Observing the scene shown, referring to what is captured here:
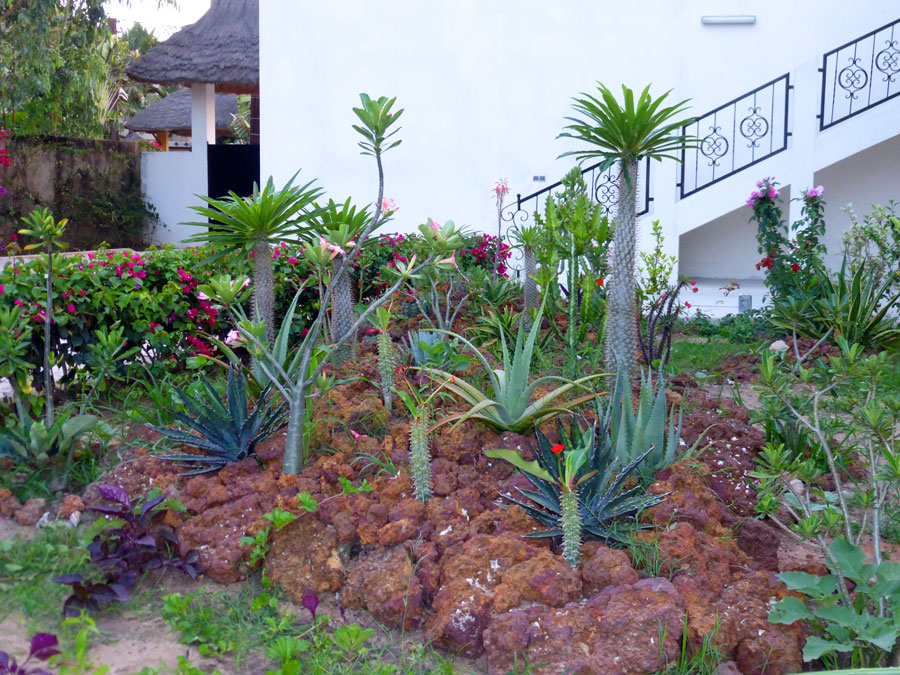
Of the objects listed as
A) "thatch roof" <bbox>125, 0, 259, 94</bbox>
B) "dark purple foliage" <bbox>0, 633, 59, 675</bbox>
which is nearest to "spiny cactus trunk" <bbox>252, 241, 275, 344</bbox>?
"dark purple foliage" <bbox>0, 633, 59, 675</bbox>

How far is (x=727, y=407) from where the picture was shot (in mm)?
4449

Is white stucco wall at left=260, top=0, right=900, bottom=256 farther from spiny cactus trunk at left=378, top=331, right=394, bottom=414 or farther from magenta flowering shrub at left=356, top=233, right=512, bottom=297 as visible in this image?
spiny cactus trunk at left=378, top=331, right=394, bottom=414

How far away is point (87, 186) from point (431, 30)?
7714mm

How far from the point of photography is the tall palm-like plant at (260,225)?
413cm

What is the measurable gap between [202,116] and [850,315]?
1174 centimetres

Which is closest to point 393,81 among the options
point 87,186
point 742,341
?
point 742,341

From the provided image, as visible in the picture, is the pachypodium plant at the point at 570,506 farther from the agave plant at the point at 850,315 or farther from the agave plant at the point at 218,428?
the agave plant at the point at 850,315

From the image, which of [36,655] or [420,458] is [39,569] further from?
[420,458]

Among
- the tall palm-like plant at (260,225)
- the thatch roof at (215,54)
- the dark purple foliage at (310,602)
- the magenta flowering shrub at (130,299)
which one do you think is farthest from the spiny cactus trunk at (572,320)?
the thatch roof at (215,54)

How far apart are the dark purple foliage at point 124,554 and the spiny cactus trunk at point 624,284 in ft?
8.03

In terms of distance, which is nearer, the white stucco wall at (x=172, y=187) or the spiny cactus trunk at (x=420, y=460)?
the spiny cactus trunk at (x=420, y=460)

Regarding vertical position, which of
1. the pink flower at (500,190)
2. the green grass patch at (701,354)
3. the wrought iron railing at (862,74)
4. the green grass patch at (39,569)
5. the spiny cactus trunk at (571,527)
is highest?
the wrought iron railing at (862,74)

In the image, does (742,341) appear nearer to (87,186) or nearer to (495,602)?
(495,602)

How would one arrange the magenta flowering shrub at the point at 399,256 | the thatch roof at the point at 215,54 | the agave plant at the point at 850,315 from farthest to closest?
the thatch roof at the point at 215,54
the magenta flowering shrub at the point at 399,256
the agave plant at the point at 850,315
